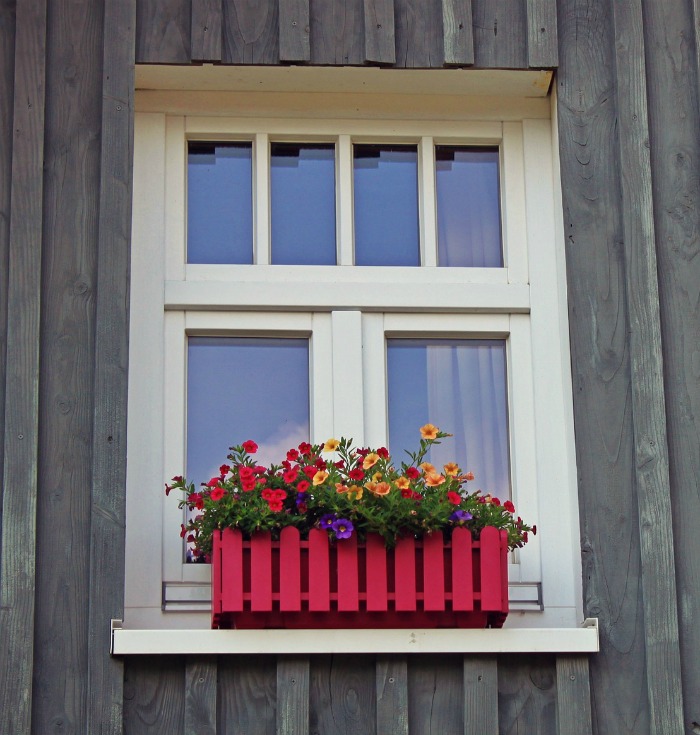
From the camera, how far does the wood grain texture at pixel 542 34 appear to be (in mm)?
5145

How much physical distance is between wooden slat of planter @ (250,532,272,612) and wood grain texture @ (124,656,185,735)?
0.29 m

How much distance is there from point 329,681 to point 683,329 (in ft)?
4.94

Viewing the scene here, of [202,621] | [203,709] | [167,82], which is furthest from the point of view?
[167,82]

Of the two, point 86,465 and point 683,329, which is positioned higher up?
point 683,329

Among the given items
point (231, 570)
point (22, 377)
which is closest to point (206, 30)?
point (22, 377)

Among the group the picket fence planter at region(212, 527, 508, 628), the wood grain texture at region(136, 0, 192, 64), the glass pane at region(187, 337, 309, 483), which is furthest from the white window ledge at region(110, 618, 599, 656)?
the wood grain texture at region(136, 0, 192, 64)

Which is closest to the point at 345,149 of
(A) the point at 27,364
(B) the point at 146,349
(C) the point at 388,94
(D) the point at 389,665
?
(C) the point at 388,94

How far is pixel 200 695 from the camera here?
4520mm

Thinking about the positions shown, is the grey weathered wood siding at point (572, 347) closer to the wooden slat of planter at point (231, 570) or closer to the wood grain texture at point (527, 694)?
the wood grain texture at point (527, 694)

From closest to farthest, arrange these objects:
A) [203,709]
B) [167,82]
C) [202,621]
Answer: [203,709] → [202,621] → [167,82]

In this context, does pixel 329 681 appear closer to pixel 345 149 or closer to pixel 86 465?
pixel 86 465

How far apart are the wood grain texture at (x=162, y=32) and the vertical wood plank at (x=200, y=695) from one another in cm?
187

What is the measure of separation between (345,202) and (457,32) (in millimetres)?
652

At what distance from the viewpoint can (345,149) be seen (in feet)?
17.6
